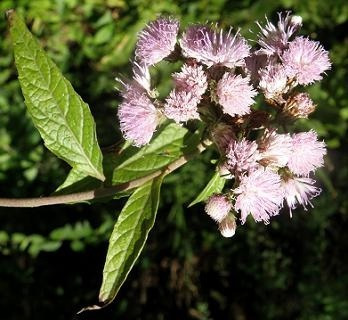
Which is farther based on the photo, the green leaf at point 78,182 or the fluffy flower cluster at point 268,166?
the green leaf at point 78,182

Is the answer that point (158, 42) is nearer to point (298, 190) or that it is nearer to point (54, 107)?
point (54, 107)

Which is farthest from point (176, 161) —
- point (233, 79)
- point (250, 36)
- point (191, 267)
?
point (191, 267)

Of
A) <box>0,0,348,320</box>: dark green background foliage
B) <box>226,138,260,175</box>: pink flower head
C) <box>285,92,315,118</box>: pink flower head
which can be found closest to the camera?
<box>226,138,260,175</box>: pink flower head

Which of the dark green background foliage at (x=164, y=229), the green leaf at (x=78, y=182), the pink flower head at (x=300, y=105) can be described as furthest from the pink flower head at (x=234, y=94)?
the dark green background foliage at (x=164, y=229)

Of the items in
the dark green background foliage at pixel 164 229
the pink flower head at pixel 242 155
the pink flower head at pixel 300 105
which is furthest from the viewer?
the dark green background foliage at pixel 164 229

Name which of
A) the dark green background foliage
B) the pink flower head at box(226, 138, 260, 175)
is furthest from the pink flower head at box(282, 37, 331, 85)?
the dark green background foliage

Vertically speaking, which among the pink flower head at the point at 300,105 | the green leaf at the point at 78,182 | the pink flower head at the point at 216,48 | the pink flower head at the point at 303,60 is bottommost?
the green leaf at the point at 78,182

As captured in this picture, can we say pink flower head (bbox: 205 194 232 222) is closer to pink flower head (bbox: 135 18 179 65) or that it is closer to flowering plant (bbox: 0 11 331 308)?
flowering plant (bbox: 0 11 331 308)

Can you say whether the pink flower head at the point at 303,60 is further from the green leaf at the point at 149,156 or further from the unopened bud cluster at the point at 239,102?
the green leaf at the point at 149,156
